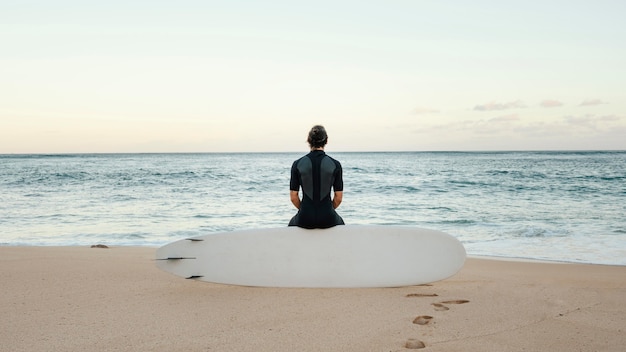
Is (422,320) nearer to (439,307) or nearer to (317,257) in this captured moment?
(439,307)

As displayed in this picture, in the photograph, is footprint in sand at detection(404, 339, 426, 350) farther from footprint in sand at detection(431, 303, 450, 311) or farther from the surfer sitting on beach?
the surfer sitting on beach

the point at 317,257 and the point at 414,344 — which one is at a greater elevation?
the point at 317,257

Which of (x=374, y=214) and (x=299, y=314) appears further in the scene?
(x=374, y=214)

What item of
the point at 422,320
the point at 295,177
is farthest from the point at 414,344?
the point at 295,177

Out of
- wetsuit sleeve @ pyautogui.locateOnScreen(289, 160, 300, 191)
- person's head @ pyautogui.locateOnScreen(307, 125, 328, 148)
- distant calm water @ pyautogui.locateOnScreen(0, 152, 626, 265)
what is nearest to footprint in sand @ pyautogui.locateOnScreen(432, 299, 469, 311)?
wetsuit sleeve @ pyautogui.locateOnScreen(289, 160, 300, 191)

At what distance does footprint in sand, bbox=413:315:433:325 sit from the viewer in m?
3.10

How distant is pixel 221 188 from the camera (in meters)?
19.1

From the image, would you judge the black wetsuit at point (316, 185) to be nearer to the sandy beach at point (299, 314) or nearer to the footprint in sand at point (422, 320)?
the sandy beach at point (299, 314)

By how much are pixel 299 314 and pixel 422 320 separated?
0.77 m

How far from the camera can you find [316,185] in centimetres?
420

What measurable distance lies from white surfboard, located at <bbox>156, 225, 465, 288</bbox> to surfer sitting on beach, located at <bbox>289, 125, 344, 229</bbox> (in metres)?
0.10

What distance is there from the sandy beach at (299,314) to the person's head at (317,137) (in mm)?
1175

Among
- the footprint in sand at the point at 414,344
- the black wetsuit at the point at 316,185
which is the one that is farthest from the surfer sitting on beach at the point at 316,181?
the footprint in sand at the point at 414,344

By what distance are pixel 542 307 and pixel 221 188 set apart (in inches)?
647
